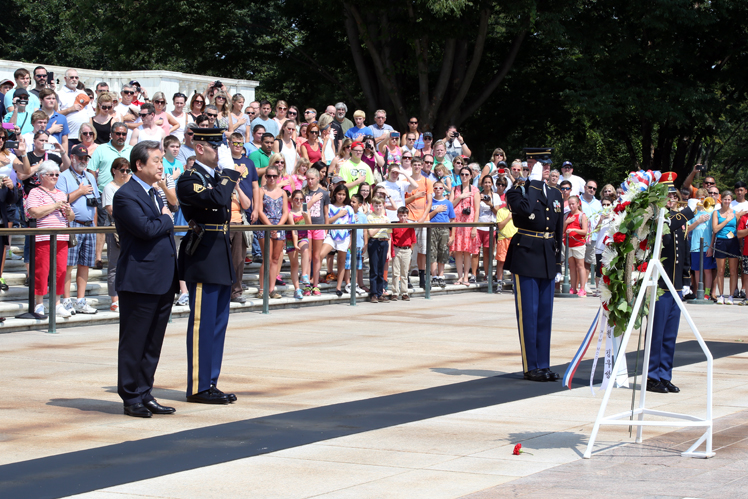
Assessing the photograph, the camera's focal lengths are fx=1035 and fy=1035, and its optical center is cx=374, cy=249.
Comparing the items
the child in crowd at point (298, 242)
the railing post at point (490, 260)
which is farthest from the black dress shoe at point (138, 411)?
the railing post at point (490, 260)

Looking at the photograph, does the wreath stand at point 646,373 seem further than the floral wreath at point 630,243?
No

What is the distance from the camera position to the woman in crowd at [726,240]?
669 inches

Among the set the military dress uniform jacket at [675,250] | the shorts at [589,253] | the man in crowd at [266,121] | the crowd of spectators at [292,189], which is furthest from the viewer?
the shorts at [589,253]

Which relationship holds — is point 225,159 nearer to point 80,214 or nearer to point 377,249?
point 80,214

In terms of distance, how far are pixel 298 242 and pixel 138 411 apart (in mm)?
7585

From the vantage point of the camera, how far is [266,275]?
13719 millimetres

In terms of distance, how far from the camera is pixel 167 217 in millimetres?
7297

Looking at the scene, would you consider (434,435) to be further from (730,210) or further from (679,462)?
(730,210)

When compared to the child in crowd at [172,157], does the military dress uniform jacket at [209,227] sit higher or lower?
lower

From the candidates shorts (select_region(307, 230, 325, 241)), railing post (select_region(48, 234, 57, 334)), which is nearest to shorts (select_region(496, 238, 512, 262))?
shorts (select_region(307, 230, 325, 241))

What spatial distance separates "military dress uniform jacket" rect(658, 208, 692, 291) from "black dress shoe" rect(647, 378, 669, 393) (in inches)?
31.5

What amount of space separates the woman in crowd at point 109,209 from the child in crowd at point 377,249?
165 inches

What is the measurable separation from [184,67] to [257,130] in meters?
32.8

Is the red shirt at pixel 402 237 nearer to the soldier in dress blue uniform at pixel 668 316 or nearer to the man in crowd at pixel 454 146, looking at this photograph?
the man in crowd at pixel 454 146
